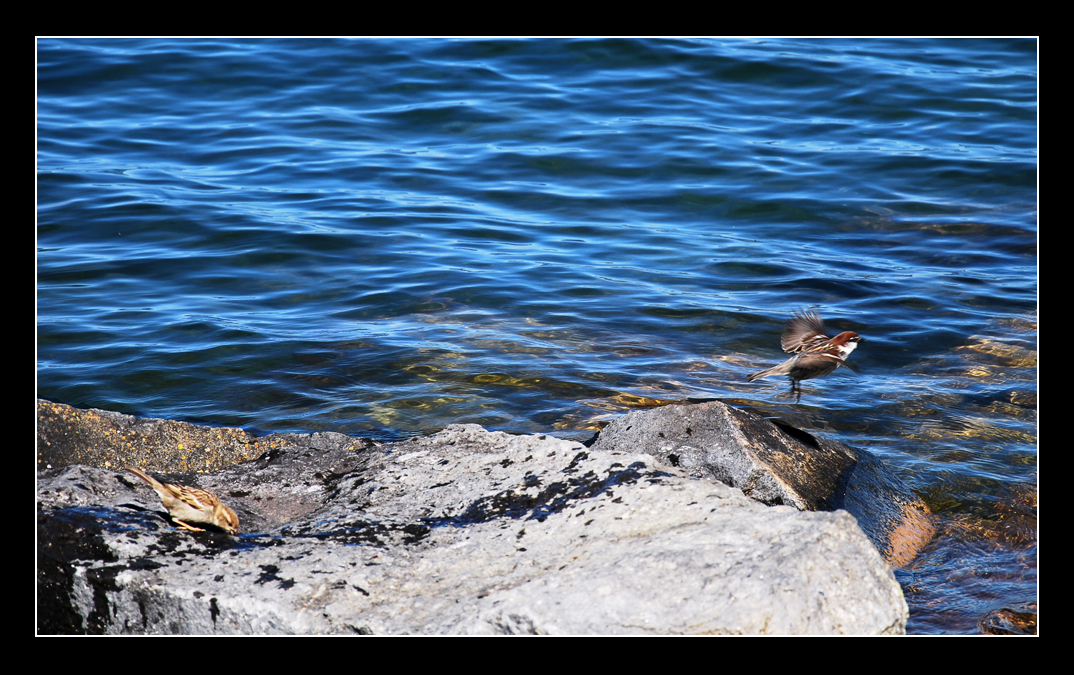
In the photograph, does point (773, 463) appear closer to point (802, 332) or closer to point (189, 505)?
point (802, 332)

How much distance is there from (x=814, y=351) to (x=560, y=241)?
4.45m

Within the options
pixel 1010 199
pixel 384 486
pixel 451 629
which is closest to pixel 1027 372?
pixel 1010 199

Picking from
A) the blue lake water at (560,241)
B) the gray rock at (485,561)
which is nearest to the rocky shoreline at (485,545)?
the gray rock at (485,561)

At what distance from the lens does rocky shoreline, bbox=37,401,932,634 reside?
106 inches

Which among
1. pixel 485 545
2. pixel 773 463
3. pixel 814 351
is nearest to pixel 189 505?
pixel 485 545

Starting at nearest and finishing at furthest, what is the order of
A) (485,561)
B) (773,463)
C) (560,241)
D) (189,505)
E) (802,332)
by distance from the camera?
(485,561), (189,505), (773,463), (802,332), (560,241)

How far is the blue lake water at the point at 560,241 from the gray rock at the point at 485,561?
1.12 metres

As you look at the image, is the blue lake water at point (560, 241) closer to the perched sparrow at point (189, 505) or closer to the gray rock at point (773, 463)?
the gray rock at point (773, 463)

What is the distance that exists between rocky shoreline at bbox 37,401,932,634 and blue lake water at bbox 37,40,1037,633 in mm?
1036

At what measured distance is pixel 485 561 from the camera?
3045 millimetres

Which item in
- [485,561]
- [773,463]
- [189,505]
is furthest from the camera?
[773,463]

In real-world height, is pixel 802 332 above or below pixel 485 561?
above

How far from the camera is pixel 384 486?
12.1 ft

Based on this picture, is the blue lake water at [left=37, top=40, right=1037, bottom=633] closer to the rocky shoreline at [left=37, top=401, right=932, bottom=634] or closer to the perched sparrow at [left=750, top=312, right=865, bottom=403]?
the perched sparrow at [left=750, top=312, right=865, bottom=403]
